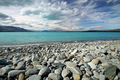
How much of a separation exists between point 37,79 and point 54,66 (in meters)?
0.96

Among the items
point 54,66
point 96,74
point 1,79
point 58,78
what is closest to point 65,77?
point 58,78

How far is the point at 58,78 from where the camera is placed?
2174 mm

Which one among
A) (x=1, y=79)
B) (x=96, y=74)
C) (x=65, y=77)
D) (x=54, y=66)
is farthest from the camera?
(x=54, y=66)

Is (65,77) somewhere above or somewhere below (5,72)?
below

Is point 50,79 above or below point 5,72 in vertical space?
below

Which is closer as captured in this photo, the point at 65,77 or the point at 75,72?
the point at 65,77

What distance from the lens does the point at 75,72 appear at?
245 centimetres

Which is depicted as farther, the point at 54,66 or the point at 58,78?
the point at 54,66

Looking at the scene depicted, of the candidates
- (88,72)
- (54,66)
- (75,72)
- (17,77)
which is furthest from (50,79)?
(88,72)

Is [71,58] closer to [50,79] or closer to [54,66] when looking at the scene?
[54,66]

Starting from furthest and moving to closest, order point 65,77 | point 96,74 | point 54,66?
point 54,66
point 96,74
point 65,77

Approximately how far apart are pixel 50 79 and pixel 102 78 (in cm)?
180

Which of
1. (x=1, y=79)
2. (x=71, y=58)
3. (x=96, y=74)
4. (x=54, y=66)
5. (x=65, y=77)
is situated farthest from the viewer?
(x=71, y=58)

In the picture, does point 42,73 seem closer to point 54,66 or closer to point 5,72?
point 54,66
